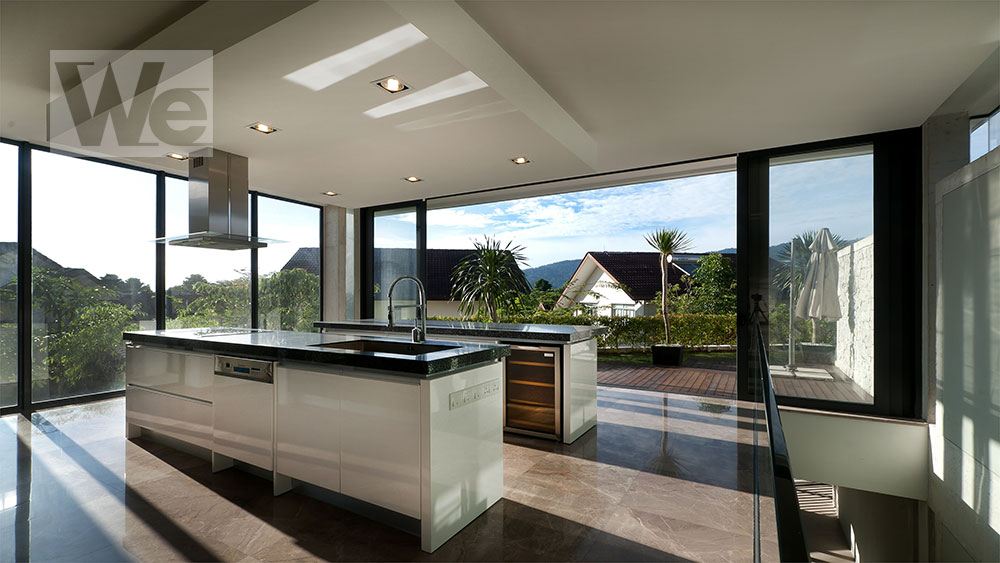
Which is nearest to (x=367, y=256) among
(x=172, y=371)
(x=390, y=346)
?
(x=172, y=371)

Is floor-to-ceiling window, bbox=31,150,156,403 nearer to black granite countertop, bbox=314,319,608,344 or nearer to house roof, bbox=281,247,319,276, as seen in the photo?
Answer: house roof, bbox=281,247,319,276

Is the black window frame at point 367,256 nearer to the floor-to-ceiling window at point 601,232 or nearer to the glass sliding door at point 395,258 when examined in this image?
the glass sliding door at point 395,258

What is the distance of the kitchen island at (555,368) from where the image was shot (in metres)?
3.70

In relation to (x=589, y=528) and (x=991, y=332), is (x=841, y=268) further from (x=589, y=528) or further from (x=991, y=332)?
(x=589, y=528)

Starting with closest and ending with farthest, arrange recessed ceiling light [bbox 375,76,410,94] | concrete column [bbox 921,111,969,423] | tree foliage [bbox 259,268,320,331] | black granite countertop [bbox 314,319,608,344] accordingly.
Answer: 1. recessed ceiling light [bbox 375,76,410,94]
2. black granite countertop [bbox 314,319,608,344]
3. concrete column [bbox 921,111,969,423]
4. tree foliage [bbox 259,268,320,331]

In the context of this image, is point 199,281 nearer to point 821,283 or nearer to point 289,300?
point 289,300

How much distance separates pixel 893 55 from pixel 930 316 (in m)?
2.34

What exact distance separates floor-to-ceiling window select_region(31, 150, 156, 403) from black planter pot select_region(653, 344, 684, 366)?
7291 millimetres

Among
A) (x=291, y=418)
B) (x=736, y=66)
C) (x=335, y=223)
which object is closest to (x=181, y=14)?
(x=291, y=418)

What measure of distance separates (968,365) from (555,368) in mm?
3004

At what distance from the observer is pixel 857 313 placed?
14.7 ft

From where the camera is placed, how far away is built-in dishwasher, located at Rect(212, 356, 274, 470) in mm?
2801

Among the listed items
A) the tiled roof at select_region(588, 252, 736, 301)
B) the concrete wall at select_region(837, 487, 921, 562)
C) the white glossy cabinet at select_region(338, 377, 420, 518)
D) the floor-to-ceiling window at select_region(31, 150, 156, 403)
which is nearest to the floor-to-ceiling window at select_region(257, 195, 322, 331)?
the floor-to-ceiling window at select_region(31, 150, 156, 403)

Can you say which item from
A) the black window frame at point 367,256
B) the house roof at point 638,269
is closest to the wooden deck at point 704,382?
the black window frame at point 367,256
